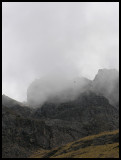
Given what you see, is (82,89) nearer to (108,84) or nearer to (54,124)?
(108,84)

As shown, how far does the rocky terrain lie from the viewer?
113963 mm

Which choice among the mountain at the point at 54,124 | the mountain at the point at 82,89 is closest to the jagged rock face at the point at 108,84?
the mountain at the point at 82,89

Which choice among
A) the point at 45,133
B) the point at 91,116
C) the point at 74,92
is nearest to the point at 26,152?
the point at 45,133

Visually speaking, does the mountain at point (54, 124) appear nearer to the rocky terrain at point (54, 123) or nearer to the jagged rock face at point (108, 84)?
the rocky terrain at point (54, 123)

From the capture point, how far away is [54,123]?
132m

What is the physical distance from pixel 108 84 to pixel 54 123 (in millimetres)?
61688

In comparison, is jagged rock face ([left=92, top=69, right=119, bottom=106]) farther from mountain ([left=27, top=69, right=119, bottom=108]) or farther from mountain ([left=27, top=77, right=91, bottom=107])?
mountain ([left=27, top=77, right=91, bottom=107])

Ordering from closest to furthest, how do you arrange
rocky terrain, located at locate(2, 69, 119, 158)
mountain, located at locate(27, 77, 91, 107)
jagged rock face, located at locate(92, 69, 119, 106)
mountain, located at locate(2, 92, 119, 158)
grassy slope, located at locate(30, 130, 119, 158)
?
grassy slope, located at locate(30, 130, 119, 158) → mountain, located at locate(2, 92, 119, 158) → rocky terrain, located at locate(2, 69, 119, 158) → mountain, located at locate(27, 77, 91, 107) → jagged rock face, located at locate(92, 69, 119, 106)

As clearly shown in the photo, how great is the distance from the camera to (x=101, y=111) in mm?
149000

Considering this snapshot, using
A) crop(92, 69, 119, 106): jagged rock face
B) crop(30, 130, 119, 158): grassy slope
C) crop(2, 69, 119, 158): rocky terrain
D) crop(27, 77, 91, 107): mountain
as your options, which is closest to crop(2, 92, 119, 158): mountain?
crop(2, 69, 119, 158): rocky terrain

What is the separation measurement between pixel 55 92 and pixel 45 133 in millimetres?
55143

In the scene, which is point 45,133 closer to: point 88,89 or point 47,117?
point 47,117

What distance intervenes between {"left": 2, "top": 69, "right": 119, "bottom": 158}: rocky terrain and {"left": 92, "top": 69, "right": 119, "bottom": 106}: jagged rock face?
643cm

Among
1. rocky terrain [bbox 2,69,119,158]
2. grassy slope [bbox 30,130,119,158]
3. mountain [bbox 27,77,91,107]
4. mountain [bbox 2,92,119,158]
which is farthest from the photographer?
mountain [bbox 27,77,91,107]
